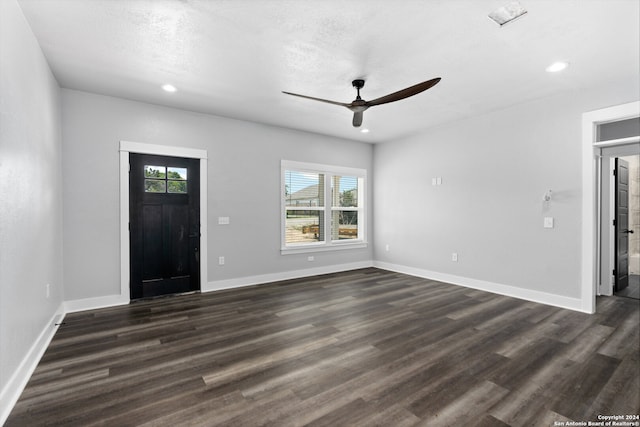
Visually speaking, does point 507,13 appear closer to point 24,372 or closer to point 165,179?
point 165,179

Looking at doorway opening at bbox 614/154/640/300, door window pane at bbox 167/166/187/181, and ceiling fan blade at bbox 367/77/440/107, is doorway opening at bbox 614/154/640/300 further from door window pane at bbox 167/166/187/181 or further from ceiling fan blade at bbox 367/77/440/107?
door window pane at bbox 167/166/187/181

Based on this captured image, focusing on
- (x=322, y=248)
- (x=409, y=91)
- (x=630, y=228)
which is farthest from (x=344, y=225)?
(x=630, y=228)

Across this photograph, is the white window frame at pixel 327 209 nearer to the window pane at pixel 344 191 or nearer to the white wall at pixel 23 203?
the window pane at pixel 344 191

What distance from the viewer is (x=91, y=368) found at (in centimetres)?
241

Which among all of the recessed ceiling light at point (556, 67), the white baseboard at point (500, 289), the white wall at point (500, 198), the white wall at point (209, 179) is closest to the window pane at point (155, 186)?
the white wall at point (209, 179)

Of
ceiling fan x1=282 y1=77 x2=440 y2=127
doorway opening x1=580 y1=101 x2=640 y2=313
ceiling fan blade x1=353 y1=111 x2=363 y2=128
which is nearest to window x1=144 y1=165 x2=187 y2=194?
ceiling fan x1=282 y1=77 x2=440 y2=127

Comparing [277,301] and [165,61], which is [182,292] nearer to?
[277,301]

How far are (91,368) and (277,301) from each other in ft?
6.99

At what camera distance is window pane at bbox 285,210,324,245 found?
18.7ft

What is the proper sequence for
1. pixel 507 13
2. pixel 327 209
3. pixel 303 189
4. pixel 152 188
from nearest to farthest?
1. pixel 507 13
2. pixel 152 188
3. pixel 303 189
4. pixel 327 209

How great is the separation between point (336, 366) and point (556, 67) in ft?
12.1

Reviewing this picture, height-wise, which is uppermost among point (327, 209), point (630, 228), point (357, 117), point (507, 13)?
point (507, 13)

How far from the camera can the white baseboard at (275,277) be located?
4.76 meters

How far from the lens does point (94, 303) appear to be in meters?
3.88
